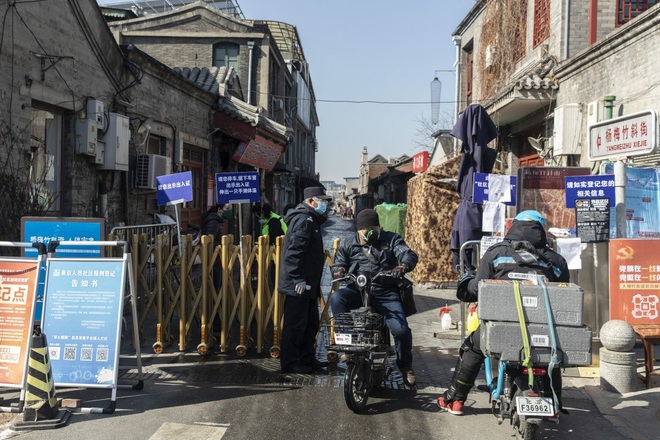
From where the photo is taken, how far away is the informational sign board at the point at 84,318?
505 cm

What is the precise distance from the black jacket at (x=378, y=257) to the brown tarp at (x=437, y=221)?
21.4 feet

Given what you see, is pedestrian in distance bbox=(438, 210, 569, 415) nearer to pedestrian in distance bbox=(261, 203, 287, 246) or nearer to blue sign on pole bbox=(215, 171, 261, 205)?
blue sign on pole bbox=(215, 171, 261, 205)

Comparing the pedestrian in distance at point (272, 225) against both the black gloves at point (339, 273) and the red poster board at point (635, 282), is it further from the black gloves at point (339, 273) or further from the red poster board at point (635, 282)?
the red poster board at point (635, 282)

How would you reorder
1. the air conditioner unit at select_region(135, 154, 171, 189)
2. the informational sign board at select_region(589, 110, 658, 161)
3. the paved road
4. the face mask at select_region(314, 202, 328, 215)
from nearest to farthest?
the paved road → the informational sign board at select_region(589, 110, 658, 161) → the face mask at select_region(314, 202, 328, 215) → the air conditioner unit at select_region(135, 154, 171, 189)

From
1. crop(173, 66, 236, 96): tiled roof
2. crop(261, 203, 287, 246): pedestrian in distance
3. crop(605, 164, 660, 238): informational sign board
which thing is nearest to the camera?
crop(605, 164, 660, 238): informational sign board

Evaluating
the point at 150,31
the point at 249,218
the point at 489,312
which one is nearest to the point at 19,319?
the point at 489,312

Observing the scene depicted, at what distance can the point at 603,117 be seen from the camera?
31.2 ft

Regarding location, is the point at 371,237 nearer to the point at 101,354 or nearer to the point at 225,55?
the point at 101,354

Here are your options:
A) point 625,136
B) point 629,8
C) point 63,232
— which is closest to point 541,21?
point 629,8

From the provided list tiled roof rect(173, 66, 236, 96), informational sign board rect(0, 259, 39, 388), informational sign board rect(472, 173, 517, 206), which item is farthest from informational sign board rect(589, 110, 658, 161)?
tiled roof rect(173, 66, 236, 96)

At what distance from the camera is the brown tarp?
12273mm

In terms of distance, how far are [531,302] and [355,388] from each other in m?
1.78

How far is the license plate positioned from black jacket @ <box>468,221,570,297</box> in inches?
35.0

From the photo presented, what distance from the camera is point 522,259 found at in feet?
14.6
